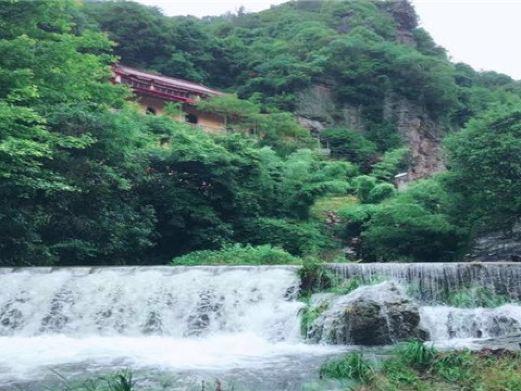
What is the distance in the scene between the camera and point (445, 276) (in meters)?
12.2

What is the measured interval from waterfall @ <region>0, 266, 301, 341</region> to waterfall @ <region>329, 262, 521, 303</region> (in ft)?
6.21

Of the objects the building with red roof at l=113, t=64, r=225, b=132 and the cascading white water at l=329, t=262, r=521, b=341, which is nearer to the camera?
the cascading white water at l=329, t=262, r=521, b=341

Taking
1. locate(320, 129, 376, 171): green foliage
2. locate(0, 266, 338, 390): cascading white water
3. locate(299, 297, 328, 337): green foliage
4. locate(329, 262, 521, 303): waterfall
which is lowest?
locate(0, 266, 338, 390): cascading white water

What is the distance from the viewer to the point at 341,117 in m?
39.9

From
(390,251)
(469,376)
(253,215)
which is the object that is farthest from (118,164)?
(469,376)

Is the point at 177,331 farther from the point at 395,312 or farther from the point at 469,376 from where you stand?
the point at 469,376

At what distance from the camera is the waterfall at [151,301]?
11312mm

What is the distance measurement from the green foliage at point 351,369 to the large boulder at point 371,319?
2.62 m

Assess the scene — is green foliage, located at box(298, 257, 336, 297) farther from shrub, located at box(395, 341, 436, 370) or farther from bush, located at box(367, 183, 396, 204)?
bush, located at box(367, 183, 396, 204)

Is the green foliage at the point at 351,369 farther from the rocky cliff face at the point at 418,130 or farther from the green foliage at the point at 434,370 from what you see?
the rocky cliff face at the point at 418,130

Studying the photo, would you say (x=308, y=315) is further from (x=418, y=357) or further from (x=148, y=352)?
(x=418, y=357)

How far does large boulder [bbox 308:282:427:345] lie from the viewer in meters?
9.41

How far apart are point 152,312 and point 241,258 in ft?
16.9

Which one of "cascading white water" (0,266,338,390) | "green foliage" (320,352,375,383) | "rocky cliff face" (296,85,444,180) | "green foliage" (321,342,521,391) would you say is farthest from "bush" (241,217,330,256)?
"rocky cliff face" (296,85,444,180)
